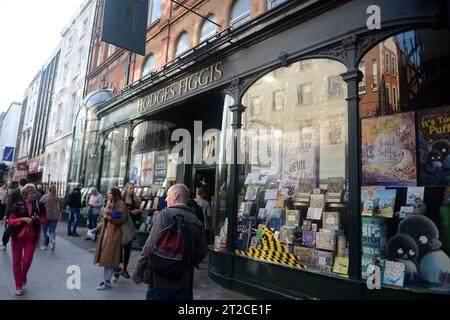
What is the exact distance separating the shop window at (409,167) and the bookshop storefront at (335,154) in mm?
16

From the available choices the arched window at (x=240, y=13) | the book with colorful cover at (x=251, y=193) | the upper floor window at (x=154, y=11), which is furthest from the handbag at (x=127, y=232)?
the upper floor window at (x=154, y=11)

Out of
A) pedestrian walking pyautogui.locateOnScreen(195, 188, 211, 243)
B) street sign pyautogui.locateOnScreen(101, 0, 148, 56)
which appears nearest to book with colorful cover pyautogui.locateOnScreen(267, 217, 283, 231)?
pedestrian walking pyautogui.locateOnScreen(195, 188, 211, 243)

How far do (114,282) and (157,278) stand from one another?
11.1ft

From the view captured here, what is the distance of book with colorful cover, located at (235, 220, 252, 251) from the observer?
626 centimetres

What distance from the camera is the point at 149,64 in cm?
1368

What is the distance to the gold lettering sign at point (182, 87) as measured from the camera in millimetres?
7613

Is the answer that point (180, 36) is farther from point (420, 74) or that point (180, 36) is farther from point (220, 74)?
point (420, 74)

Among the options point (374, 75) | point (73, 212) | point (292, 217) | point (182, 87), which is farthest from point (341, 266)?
point (73, 212)

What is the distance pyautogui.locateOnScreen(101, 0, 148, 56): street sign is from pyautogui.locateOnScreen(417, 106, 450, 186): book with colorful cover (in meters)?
7.68

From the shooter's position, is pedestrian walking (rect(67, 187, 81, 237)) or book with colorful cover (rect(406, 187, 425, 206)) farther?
pedestrian walking (rect(67, 187, 81, 237))

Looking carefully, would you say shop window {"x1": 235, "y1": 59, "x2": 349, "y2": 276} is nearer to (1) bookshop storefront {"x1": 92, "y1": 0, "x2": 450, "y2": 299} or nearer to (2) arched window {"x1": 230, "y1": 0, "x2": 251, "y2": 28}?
(1) bookshop storefront {"x1": 92, "y1": 0, "x2": 450, "y2": 299}

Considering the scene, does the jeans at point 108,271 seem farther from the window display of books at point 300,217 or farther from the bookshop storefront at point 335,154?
the window display of books at point 300,217

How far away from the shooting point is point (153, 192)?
1148 centimetres
